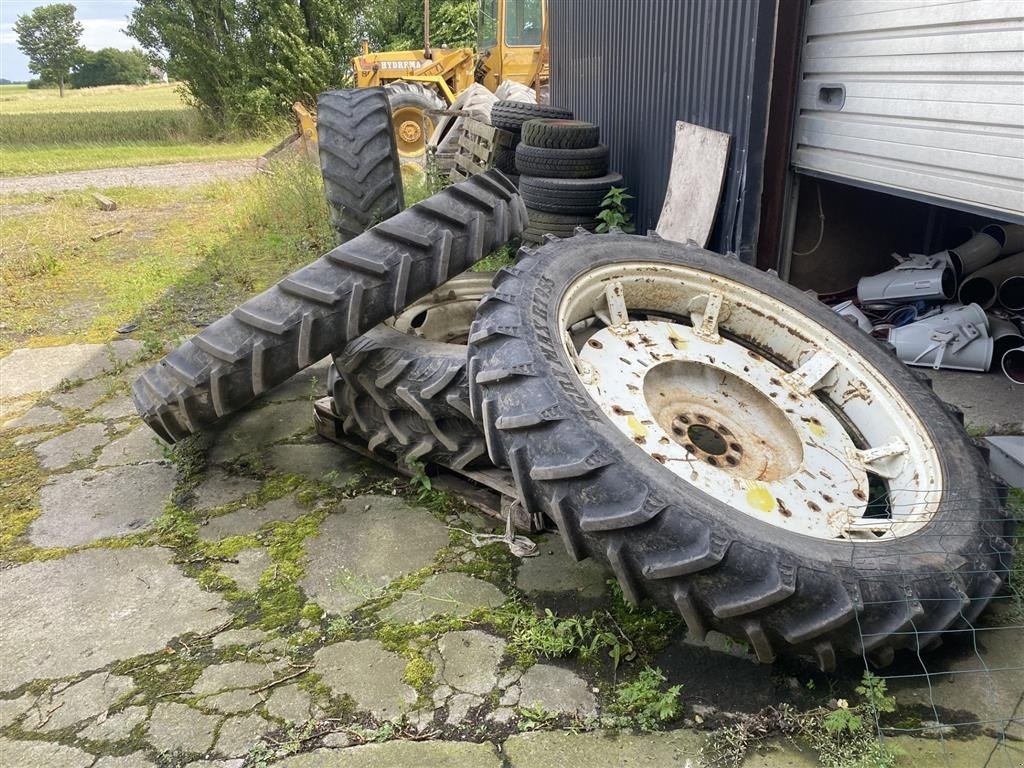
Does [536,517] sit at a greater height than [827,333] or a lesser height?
lesser

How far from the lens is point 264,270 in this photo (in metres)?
6.32

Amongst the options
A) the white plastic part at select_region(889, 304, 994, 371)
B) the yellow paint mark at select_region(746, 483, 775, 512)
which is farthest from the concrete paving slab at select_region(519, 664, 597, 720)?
the white plastic part at select_region(889, 304, 994, 371)

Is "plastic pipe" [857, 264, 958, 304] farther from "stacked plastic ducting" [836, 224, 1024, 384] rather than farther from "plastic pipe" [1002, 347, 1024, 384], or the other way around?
"plastic pipe" [1002, 347, 1024, 384]

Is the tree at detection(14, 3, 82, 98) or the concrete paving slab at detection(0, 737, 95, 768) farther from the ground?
the tree at detection(14, 3, 82, 98)

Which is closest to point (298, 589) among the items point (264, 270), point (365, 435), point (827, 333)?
point (365, 435)

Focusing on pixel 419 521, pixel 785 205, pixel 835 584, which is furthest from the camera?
pixel 785 205

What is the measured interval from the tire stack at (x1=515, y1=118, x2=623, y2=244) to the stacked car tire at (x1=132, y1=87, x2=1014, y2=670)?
212 cm

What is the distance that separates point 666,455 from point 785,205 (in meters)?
2.84

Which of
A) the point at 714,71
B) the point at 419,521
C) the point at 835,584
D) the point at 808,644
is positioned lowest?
the point at 419,521

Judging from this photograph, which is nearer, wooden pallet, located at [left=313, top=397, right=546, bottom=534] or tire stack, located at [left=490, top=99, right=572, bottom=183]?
wooden pallet, located at [left=313, top=397, right=546, bottom=534]

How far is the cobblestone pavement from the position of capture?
5.92ft

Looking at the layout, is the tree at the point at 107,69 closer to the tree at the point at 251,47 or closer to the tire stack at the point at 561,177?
the tree at the point at 251,47

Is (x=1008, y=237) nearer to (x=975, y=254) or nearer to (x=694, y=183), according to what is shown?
(x=975, y=254)

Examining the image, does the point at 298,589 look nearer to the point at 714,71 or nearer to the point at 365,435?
the point at 365,435
